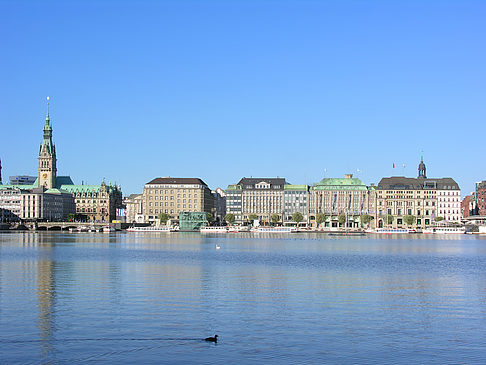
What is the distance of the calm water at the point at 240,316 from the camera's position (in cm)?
2773

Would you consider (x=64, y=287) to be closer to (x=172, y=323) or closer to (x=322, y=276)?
(x=172, y=323)

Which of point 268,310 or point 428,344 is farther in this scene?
point 268,310

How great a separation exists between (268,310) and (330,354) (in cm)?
1004

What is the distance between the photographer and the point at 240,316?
35.6 m

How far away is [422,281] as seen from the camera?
53.4m

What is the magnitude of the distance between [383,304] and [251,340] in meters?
12.7

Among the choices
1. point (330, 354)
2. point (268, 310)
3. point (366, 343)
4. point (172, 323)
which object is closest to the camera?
point (330, 354)

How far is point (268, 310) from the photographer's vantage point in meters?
37.5

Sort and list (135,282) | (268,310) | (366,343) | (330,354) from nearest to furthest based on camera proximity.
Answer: (330,354) → (366,343) → (268,310) → (135,282)

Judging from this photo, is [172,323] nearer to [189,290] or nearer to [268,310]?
[268,310]

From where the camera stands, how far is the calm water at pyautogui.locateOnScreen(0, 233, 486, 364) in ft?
91.0

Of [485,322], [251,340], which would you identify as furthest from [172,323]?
[485,322]

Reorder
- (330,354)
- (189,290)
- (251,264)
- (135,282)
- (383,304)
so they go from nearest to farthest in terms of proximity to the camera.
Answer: (330,354) < (383,304) < (189,290) < (135,282) < (251,264)

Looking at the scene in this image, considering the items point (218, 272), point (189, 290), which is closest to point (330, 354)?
point (189, 290)
